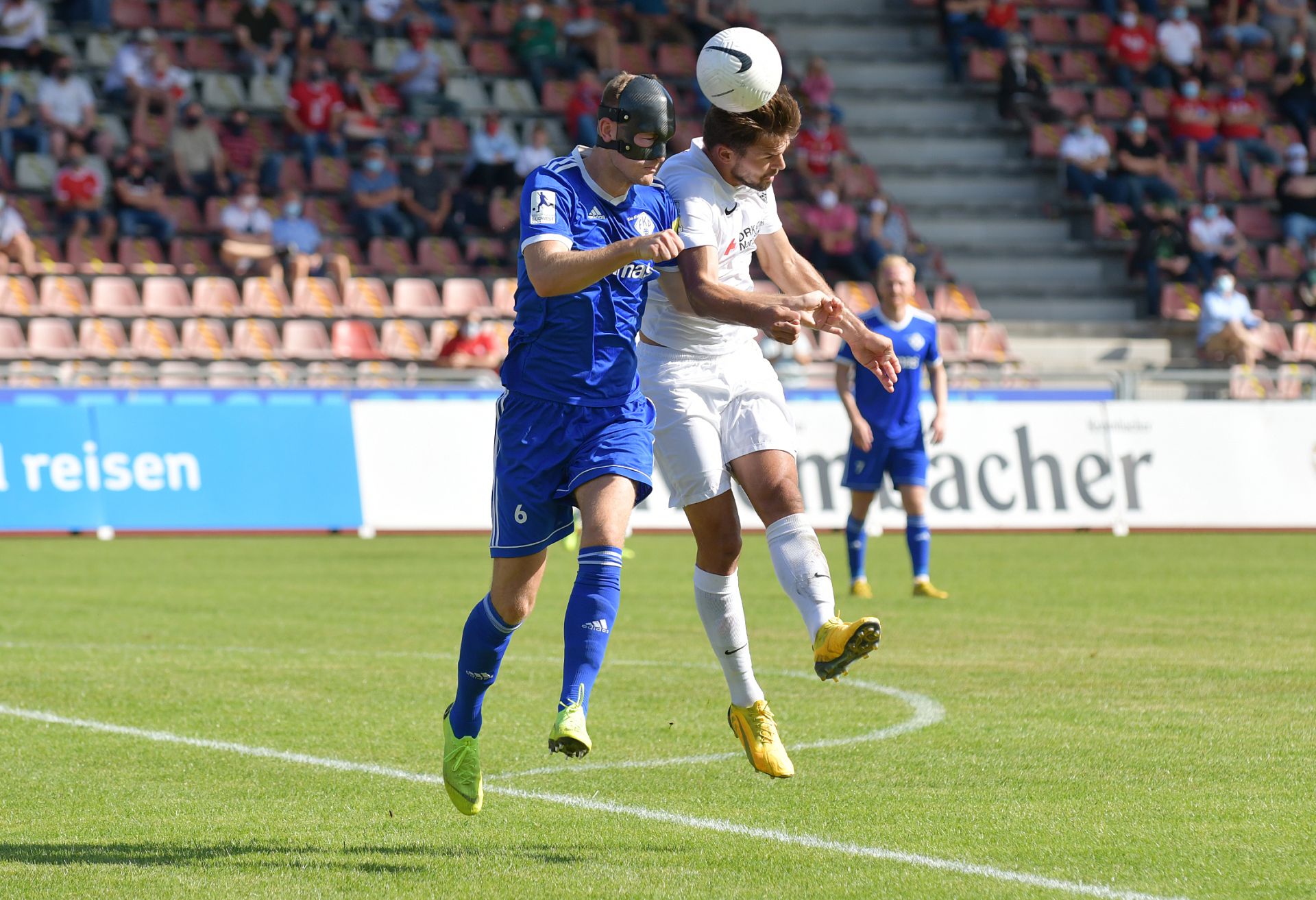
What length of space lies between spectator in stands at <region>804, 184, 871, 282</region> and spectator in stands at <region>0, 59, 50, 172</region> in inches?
434

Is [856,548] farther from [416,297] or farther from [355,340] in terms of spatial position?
[416,297]

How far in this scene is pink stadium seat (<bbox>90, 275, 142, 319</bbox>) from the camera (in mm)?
23562

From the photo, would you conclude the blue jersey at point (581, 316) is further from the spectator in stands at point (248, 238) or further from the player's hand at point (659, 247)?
the spectator in stands at point (248, 238)

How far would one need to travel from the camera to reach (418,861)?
532 cm

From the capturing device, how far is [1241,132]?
32.6 metres

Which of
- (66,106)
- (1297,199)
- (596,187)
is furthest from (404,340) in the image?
(596,187)

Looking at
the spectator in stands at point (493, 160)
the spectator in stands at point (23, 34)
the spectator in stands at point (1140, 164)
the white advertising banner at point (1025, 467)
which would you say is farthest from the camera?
the spectator in stands at point (1140, 164)

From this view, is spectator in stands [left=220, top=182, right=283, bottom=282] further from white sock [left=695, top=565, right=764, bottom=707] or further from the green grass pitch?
white sock [left=695, top=565, right=764, bottom=707]

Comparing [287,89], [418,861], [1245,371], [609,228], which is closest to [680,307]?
[609,228]

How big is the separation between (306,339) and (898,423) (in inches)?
464

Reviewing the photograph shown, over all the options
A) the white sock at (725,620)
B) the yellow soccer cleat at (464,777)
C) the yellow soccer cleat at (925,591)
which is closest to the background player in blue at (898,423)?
the yellow soccer cleat at (925,591)

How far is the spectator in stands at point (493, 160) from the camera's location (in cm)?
2697

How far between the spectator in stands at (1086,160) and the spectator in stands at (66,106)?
52.0 feet

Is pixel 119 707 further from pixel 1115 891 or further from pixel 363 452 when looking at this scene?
pixel 363 452
